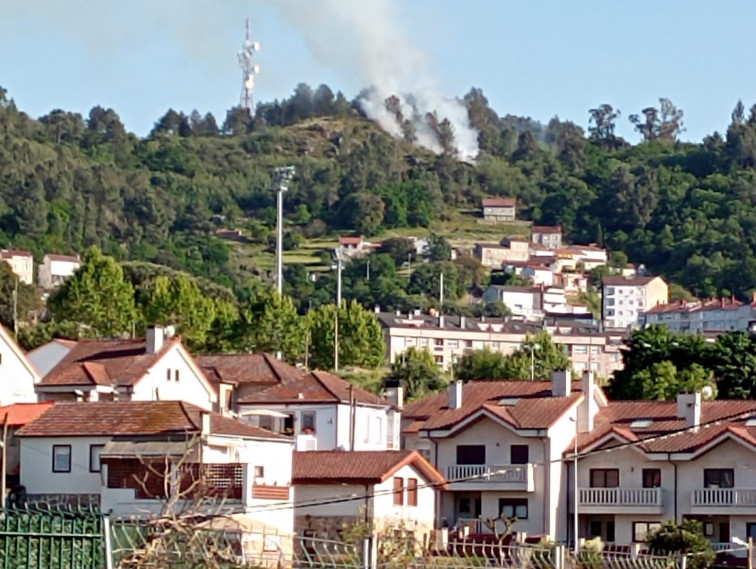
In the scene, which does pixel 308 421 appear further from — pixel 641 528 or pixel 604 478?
pixel 641 528

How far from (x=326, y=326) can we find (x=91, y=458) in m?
61.5

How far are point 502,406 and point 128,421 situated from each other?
14.0 meters

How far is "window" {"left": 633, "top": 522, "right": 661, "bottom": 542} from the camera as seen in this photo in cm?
5194

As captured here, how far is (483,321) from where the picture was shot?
597 ft

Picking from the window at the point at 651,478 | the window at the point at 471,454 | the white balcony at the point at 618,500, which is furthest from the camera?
the window at the point at 471,454

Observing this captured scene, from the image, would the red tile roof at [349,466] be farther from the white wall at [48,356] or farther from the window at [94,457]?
the white wall at [48,356]

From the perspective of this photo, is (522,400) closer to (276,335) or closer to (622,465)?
(622,465)

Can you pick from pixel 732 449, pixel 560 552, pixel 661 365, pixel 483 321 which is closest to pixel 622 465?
pixel 732 449

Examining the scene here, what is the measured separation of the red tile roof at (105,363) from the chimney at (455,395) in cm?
946

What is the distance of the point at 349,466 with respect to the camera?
154 ft

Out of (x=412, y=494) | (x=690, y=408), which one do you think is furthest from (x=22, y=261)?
(x=412, y=494)

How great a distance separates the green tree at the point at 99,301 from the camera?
104625 millimetres

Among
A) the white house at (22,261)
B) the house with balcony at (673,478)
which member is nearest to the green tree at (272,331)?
the house with balcony at (673,478)

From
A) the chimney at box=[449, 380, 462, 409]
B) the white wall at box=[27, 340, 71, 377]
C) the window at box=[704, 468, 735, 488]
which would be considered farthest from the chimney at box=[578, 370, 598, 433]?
the white wall at box=[27, 340, 71, 377]
